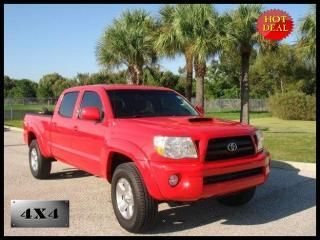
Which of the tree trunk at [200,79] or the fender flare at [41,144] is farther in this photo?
the tree trunk at [200,79]

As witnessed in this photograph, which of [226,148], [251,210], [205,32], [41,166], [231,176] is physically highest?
[205,32]

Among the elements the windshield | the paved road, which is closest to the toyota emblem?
the paved road

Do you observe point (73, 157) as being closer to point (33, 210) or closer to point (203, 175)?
point (33, 210)

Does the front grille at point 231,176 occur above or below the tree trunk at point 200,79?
below

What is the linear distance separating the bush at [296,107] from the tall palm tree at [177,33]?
576 inches

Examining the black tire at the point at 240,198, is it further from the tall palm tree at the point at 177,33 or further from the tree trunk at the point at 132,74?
the tree trunk at the point at 132,74

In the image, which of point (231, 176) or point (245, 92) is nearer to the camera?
point (231, 176)

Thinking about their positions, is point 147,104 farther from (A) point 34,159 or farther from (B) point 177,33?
(B) point 177,33

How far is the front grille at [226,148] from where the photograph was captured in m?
5.00

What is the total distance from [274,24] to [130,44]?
687 cm

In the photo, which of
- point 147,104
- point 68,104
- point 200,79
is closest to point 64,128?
point 68,104

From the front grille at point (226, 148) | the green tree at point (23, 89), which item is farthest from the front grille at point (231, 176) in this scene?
the green tree at point (23, 89)

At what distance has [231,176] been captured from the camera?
512 cm

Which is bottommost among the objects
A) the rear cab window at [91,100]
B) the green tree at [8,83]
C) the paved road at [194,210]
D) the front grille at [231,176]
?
the paved road at [194,210]
